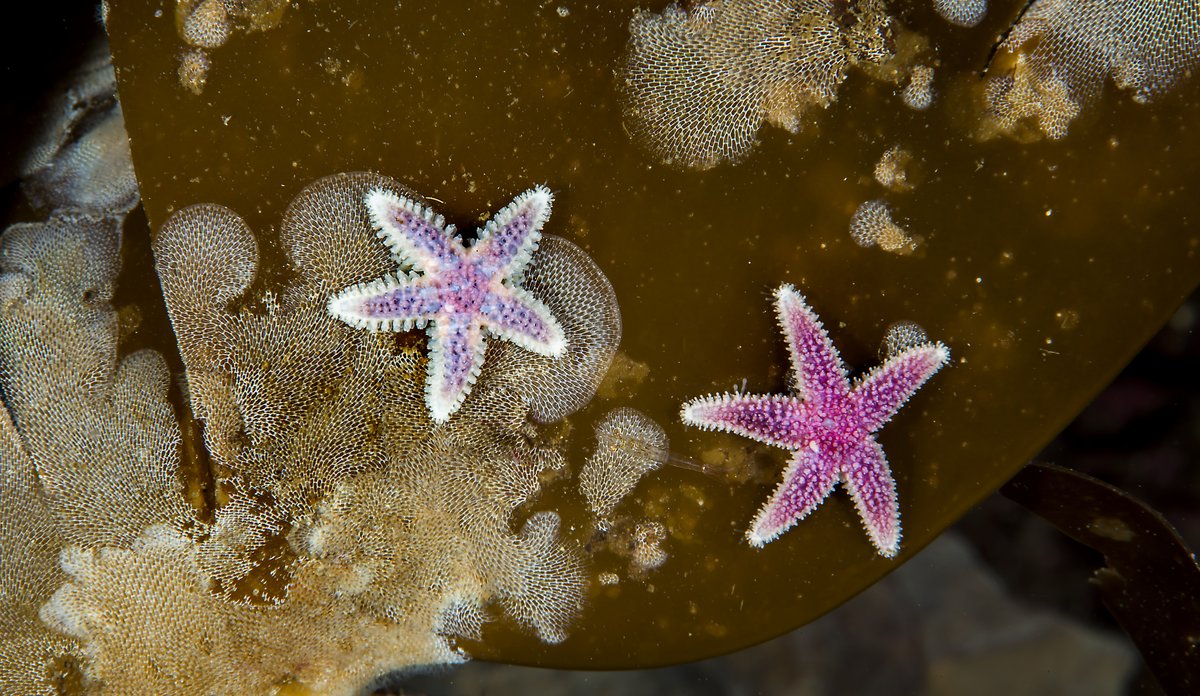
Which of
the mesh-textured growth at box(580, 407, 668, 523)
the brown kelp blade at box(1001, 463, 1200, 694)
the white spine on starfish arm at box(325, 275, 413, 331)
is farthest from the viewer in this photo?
the brown kelp blade at box(1001, 463, 1200, 694)

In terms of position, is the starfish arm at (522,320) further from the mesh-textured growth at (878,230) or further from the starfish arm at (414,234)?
the mesh-textured growth at (878,230)

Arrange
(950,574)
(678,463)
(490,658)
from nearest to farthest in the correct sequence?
(678,463) < (490,658) < (950,574)

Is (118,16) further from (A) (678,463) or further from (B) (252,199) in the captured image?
(A) (678,463)

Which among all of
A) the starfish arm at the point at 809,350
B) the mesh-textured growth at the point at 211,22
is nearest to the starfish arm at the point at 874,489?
the starfish arm at the point at 809,350

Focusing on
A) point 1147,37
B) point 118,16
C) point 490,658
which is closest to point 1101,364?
point 1147,37

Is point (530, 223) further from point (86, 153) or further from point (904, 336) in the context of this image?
point (86, 153)

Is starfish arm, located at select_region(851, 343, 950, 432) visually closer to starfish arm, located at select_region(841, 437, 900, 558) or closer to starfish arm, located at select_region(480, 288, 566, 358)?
starfish arm, located at select_region(841, 437, 900, 558)

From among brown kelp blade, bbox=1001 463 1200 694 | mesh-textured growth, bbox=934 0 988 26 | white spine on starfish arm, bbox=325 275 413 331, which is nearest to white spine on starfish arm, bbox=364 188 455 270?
white spine on starfish arm, bbox=325 275 413 331
